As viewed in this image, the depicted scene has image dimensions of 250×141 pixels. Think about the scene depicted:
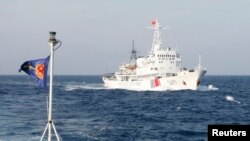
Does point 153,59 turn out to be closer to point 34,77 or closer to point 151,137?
point 151,137

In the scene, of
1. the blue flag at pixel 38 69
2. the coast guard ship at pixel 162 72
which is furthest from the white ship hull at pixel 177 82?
the blue flag at pixel 38 69

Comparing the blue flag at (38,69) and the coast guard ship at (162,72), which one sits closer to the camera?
the blue flag at (38,69)

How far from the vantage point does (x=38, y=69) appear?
14.4 metres

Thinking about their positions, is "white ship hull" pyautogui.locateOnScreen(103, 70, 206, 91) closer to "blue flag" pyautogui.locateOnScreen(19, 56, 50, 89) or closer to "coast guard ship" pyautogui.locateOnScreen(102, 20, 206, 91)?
"coast guard ship" pyautogui.locateOnScreen(102, 20, 206, 91)

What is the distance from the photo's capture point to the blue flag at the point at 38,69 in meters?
14.3

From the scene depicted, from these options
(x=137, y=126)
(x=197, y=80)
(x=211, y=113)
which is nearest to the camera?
(x=137, y=126)

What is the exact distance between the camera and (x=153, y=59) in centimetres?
9569

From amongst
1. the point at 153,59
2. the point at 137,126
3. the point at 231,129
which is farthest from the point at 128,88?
the point at 231,129

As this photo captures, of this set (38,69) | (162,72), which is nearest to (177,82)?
(162,72)

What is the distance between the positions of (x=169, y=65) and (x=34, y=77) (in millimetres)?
81403

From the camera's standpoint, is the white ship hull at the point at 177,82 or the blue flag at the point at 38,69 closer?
the blue flag at the point at 38,69

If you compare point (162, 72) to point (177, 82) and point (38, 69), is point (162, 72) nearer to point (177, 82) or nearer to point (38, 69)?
point (177, 82)

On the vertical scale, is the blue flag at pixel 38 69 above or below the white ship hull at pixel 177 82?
above

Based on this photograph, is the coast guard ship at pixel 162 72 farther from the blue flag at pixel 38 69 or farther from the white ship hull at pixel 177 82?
the blue flag at pixel 38 69
